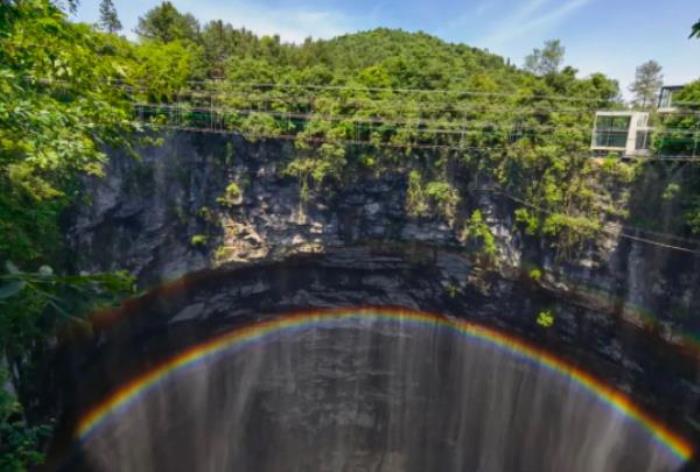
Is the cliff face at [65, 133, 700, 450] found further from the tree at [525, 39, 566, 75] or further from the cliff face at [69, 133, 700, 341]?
the tree at [525, 39, 566, 75]

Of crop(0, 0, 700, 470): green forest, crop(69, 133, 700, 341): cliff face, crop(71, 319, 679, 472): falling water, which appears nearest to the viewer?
crop(0, 0, 700, 470): green forest

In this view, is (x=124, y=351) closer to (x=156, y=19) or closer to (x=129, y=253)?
(x=129, y=253)

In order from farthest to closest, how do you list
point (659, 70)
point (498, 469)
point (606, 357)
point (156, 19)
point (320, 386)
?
point (659, 70) → point (156, 19) → point (320, 386) → point (498, 469) → point (606, 357)

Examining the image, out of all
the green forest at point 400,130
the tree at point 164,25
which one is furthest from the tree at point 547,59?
the tree at point 164,25

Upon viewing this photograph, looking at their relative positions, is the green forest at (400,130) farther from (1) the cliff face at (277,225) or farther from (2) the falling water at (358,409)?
(2) the falling water at (358,409)

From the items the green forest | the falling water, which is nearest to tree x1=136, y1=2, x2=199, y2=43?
the green forest

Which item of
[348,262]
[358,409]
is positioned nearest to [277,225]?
[348,262]

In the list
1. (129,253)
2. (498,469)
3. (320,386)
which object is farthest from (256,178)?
(498,469)
